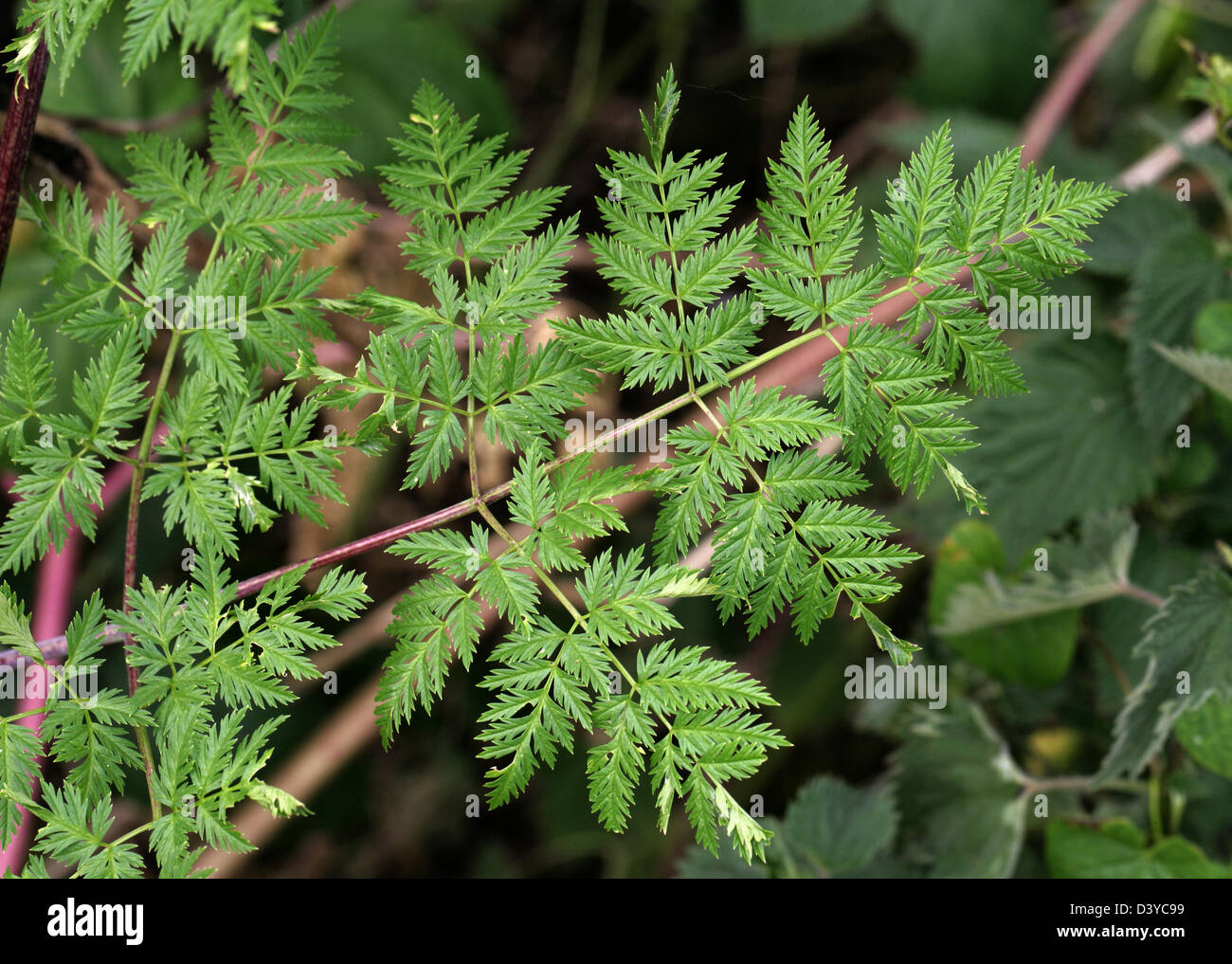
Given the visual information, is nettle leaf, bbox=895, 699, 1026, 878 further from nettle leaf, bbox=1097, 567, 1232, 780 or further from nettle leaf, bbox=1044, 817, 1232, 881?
nettle leaf, bbox=1097, 567, 1232, 780

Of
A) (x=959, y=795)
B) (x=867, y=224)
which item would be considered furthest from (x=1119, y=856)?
(x=867, y=224)

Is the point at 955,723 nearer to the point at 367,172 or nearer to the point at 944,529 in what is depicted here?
the point at 944,529

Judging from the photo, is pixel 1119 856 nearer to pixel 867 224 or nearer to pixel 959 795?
pixel 959 795

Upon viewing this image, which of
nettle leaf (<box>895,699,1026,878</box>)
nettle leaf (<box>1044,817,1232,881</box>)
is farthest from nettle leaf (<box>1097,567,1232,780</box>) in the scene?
nettle leaf (<box>895,699,1026,878</box>)

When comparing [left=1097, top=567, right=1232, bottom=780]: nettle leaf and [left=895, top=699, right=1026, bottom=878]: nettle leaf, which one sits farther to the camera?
[left=895, top=699, right=1026, bottom=878]: nettle leaf

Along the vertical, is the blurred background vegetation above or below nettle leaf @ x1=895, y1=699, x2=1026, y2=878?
above

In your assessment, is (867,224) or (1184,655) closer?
(1184,655)

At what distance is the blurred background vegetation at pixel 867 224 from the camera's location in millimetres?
1688

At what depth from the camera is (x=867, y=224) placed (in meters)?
2.21

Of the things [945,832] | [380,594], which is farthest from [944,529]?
[380,594]

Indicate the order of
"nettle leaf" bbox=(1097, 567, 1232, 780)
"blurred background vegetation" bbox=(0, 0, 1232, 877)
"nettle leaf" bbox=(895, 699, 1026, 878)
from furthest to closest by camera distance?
1. "blurred background vegetation" bbox=(0, 0, 1232, 877)
2. "nettle leaf" bbox=(895, 699, 1026, 878)
3. "nettle leaf" bbox=(1097, 567, 1232, 780)

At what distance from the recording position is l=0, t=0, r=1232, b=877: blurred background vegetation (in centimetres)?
169

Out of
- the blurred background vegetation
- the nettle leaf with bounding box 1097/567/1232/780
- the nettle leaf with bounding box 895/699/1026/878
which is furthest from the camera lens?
the blurred background vegetation

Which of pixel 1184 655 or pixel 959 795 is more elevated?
pixel 1184 655
